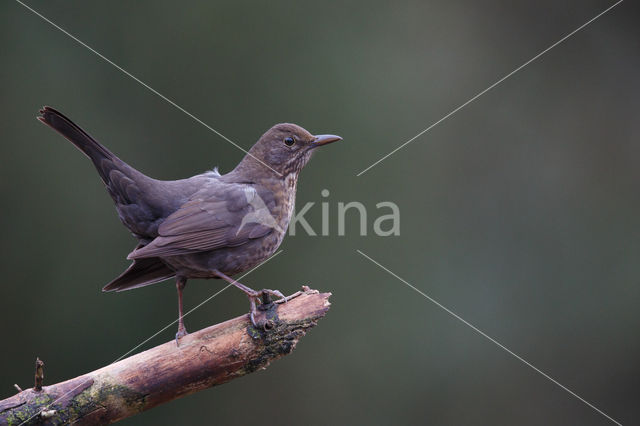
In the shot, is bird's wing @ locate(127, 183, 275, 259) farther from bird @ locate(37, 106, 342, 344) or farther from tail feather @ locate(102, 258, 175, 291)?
tail feather @ locate(102, 258, 175, 291)

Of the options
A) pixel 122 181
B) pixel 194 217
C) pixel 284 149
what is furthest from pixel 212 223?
pixel 284 149

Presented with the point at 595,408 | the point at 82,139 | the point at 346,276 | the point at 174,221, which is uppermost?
the point at 82,139

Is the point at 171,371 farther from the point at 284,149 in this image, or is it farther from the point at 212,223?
the point at 284,149

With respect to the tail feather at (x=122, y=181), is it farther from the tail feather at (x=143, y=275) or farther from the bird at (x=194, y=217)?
the tail feather at (x=143, y=275)

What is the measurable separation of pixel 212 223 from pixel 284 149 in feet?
2.75

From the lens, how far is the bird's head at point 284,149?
421cm

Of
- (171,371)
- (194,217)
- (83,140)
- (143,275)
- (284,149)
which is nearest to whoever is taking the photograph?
(171,371)

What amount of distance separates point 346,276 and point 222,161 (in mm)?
1633

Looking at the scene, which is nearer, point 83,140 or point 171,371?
point 171,371

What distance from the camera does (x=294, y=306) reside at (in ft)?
11.5

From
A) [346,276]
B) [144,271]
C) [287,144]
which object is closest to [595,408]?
[346,276]

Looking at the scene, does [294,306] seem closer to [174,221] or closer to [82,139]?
[174,221]

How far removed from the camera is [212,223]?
3701 millimetres

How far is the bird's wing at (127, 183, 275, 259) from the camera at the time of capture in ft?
11.5
